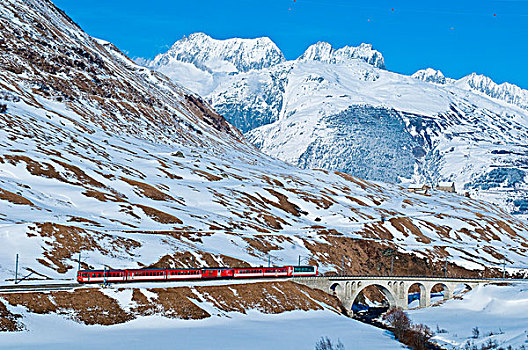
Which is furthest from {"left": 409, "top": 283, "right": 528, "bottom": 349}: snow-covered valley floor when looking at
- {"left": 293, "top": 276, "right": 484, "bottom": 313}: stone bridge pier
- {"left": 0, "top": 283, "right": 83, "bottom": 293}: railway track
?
{"left": 0, "top": 283, "right": 83, "bottom": 293}: railway track

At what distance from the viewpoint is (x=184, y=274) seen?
109m

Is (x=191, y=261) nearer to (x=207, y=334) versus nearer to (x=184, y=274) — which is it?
(x=184, y=274)

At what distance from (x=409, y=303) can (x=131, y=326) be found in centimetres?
8804

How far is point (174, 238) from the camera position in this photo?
142 m

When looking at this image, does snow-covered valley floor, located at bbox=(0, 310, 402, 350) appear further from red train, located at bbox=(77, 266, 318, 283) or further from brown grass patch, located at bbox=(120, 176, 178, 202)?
brown grass patch, located at bbox=(120, 176, 178, 202)

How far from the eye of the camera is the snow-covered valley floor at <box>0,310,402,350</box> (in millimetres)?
78312

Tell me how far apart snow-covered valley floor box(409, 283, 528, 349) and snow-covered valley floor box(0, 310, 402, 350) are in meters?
13.3

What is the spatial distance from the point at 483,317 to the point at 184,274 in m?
59.5

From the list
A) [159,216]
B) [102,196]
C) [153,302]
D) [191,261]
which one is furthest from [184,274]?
[102,196]

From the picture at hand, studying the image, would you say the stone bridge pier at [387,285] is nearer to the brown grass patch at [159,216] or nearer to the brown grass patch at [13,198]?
the brown grass patch at [159,216]

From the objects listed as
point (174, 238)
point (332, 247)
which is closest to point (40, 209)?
point (174, 238)

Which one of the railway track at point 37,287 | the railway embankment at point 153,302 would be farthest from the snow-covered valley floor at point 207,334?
the railway track at point 37,287

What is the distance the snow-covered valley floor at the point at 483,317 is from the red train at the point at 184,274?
2794 cm

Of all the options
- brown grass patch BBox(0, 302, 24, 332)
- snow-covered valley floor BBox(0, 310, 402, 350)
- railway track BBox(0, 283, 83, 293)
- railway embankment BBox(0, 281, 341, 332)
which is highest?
railway track BBox(0, 283, 83, 293)
